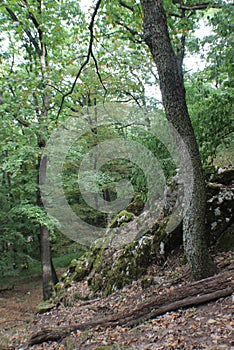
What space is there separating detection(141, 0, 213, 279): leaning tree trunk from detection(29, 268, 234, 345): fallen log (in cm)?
39

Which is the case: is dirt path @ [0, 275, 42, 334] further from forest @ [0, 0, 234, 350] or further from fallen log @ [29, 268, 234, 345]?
fallen log @ [29, 268, 234, 345]

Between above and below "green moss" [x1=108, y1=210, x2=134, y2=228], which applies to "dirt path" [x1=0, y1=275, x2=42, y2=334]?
below

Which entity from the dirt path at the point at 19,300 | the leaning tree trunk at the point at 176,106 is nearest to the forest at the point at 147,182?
the leaning tree trunk at the point at 176,106

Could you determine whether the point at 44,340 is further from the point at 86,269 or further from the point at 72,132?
the point at 72,132

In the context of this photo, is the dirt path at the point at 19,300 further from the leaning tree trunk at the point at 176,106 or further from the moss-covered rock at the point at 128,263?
the leaning tree trunk at the point at 176,106

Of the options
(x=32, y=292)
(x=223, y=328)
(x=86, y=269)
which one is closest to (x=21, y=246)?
(x=32, y=292)

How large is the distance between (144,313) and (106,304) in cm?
174

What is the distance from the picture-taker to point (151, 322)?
4316 mm

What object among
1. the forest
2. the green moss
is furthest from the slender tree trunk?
the green moss

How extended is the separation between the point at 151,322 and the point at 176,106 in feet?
10.2

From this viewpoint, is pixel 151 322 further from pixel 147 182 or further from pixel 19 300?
pixel 19 300

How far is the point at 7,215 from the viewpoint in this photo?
554 inches

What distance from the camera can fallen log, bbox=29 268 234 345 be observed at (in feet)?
13.3

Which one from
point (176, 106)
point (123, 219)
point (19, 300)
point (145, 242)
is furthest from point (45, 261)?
point (176, 106)
